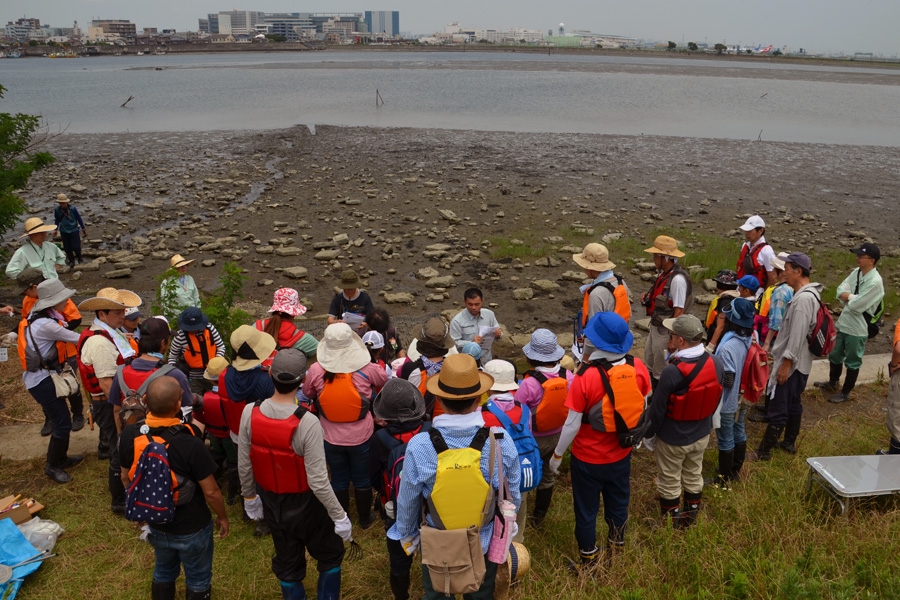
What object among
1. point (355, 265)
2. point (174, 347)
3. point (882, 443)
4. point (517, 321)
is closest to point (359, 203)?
point (355, 265)

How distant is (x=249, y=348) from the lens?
4715 millimetres

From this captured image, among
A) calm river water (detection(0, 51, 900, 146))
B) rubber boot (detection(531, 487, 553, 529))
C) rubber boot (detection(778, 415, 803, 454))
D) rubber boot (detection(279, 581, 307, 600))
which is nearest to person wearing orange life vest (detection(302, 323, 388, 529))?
rubber boot (detection(279, 581, 307, 600))

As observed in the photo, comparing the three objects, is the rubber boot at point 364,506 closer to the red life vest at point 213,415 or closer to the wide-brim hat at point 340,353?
the wide-brim hat at point 340,353

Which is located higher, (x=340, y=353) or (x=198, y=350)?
(x=340, y=353)

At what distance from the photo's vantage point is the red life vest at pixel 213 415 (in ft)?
17.0

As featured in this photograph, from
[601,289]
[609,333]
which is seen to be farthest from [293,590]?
[601,289]

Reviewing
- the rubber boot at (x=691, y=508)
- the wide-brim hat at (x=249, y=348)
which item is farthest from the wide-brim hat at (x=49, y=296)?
the rubber boot at (x=691, y=508)

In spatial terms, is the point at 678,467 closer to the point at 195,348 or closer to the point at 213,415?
the point at 213,415

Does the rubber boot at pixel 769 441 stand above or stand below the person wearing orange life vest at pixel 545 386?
below

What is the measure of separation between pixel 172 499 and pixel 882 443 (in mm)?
6948

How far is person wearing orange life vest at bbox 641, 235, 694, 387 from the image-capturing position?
21.5ft

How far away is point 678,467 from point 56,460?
19.6 feet

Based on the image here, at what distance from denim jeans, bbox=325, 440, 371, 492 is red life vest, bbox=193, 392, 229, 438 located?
3.56ft

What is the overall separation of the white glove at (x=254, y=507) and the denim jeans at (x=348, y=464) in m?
0.88
